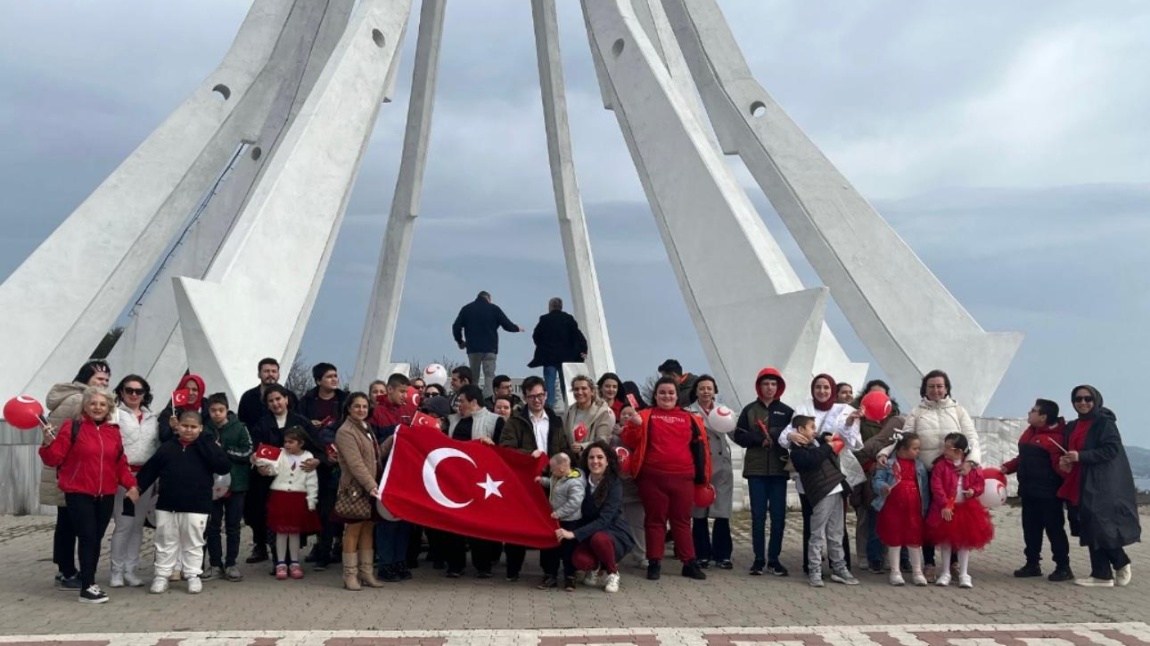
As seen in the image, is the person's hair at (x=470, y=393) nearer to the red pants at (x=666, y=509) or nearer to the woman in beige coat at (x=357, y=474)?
the woman in beige coat at (x=357, y=474)

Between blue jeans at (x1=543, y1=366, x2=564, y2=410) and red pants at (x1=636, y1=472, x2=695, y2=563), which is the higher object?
blue jeans at (x1=543, y1=366, x2=564, y2=410)

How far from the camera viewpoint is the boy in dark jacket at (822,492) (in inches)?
233

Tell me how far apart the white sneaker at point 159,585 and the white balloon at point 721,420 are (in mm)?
3179

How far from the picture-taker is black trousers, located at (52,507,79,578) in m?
5.66

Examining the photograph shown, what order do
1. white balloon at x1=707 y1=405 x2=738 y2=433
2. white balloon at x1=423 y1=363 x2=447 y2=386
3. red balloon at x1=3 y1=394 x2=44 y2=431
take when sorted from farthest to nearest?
1. white balloon at x1=423 y1=363 x2=447 y2=386
2. white balloon at x1=707 y1=405 x2=738 y2=433
3. red balloon at x1=3 y1=394 x2=44 y2=431

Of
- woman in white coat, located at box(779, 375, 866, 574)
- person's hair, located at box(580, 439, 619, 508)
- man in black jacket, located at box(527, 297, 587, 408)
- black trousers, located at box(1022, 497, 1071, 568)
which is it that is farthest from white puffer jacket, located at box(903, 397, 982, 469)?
man in black jacket, located at box(527, 297, 587, 408)

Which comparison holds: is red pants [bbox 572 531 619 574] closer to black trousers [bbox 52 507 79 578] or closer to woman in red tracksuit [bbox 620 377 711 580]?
woman in red tracksuit [bbox 620 377 711 580]

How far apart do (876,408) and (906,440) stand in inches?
17.4

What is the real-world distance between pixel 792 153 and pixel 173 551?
7911mm

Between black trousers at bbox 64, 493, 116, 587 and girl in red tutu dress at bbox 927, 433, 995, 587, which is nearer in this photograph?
black trousers at bbox 64, 493, 116, 587

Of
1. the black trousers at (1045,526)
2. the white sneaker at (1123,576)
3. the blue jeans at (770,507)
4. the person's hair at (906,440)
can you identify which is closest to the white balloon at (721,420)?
the blue jeans at (770,507)

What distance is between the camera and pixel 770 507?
6262 millimetres

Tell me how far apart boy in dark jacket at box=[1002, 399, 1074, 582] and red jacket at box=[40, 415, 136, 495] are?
5.03m

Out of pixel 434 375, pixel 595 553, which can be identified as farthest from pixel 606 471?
pixel 434 375
